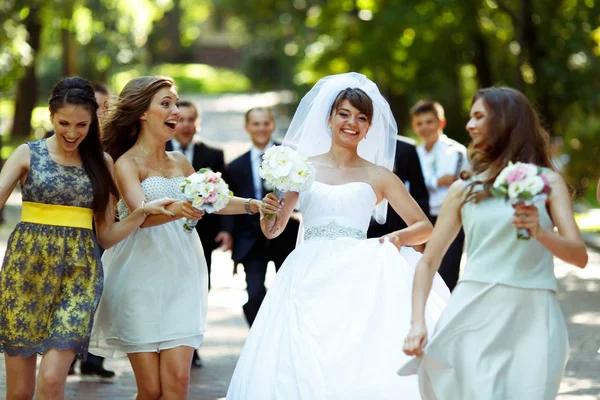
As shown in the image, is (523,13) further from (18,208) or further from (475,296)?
(475,296)

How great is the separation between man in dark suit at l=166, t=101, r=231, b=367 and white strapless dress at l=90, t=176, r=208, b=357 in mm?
3836

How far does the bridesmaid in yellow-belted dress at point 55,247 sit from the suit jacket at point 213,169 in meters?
4.45

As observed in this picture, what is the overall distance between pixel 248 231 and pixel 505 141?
5.50m

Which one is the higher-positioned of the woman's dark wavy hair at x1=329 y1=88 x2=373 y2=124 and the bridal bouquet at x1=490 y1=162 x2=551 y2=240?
the woman's dark wavy hair at x1=329 y1=88 x2=373 y2=124

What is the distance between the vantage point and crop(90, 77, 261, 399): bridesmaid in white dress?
681 cm

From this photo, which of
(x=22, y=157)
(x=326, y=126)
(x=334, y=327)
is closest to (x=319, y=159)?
(x=326, y=126)

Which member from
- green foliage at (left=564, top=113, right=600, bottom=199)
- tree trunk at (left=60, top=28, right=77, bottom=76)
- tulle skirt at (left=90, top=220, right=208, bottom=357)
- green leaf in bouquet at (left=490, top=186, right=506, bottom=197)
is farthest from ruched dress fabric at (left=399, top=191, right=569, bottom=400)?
tree trunk at (left=60, top=28, right=77, bottom=76)

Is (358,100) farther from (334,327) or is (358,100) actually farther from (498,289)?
(498,289)

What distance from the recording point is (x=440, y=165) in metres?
11.9

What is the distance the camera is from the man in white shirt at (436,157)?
1165 centimetres

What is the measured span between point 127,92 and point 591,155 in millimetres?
25369

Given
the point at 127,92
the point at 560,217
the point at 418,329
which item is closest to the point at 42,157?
the point at 127,92

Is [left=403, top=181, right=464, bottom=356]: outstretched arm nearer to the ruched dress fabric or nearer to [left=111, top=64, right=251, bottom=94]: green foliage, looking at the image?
the ruched dress fabric

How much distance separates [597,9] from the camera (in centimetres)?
2283
